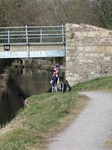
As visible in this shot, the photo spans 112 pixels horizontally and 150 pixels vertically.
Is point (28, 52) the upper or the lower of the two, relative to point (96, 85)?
upper

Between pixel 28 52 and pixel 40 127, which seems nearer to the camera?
pixel 40 127

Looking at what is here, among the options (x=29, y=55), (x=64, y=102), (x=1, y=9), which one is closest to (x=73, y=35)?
(x=29, y=55)

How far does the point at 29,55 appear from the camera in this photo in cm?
2356

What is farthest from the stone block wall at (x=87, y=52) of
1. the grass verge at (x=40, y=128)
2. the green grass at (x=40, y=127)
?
the grass verge at (x=40, y=128)

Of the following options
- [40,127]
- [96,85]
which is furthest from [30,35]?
[40,127]

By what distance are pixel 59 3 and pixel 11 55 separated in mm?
22362

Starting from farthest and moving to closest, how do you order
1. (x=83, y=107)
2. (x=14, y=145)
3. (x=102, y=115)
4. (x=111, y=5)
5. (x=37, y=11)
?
(x=37, y=11) → (x=111, y=5) → (x=83, y=107) → (x=102, y=115) → (x=14, y=145)

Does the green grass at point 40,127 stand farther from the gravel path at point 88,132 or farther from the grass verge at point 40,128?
the gravel path at point 88,132

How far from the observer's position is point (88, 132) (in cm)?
942

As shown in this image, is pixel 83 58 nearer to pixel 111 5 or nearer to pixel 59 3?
pixel 111 5

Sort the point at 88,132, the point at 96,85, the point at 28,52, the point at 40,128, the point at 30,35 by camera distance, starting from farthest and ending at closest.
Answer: the point at 30,35
the point at 28,52
the point at 96,85
the point at 40,128
the point at 88,132

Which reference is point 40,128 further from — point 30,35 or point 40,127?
point 30,35

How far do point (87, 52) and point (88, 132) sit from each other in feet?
45.0

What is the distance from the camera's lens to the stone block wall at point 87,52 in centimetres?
2256
